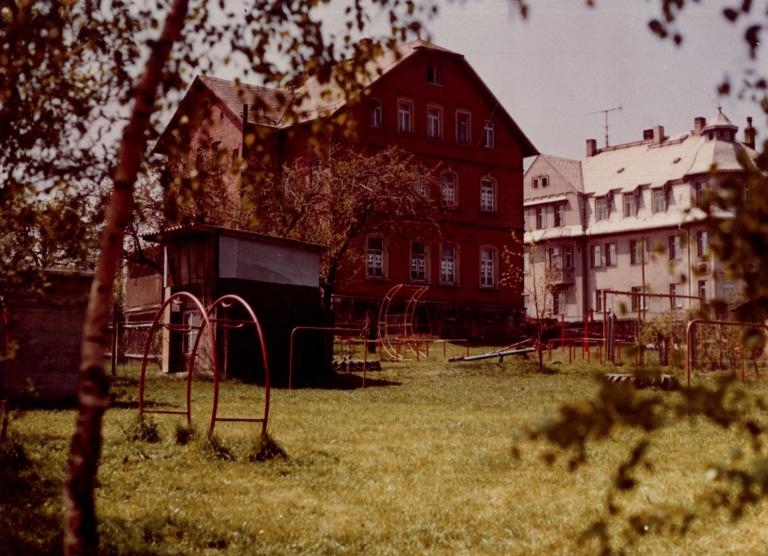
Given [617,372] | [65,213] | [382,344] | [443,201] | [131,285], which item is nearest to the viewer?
[65,213]

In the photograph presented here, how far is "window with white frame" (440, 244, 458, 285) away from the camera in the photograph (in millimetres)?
46875

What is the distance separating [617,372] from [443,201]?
23.1 meters

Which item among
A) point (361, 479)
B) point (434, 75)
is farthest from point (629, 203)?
point (361, 479)

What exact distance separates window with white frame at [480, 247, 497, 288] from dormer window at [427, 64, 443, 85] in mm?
8410

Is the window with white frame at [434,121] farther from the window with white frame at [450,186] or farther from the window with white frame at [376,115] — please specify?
the window with white frame at [376,115]

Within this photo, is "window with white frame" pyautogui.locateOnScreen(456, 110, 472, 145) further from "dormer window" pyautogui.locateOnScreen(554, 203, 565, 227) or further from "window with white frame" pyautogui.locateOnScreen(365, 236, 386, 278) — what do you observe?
"dormer window" pyautogui.locateOnScreen(554, 203, 565, 227)

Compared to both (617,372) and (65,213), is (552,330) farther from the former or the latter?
(65,213)

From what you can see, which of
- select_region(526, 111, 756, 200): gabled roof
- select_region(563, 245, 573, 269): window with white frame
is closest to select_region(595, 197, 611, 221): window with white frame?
select_region(526, 111, 756, 200): gabled roof

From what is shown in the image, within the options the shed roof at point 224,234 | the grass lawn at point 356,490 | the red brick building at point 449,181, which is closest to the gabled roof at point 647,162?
the red brick building at point 449,181

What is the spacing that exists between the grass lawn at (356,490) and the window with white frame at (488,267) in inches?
1278

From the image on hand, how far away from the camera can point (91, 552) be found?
412 centimetres

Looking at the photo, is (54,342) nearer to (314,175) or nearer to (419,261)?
(314,175)

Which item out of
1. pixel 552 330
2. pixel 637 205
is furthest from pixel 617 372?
pixel 637 205

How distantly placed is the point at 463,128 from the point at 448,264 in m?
6.90
